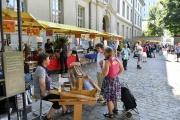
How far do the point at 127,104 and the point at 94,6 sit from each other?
17967 millimetres

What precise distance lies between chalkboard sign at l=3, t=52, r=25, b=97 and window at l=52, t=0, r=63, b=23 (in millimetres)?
12285

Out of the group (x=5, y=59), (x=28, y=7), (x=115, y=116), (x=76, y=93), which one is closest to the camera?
(x=5, y=59)

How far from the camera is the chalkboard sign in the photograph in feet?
8.02

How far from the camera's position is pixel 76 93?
364 centimetres

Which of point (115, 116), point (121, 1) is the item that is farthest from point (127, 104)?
point (121, 1)

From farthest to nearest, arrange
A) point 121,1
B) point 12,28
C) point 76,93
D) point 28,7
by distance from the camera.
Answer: point 121,1 < point 28,7 < point 12,28 < point 76,93

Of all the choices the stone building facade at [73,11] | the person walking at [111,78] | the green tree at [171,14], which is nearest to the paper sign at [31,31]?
the stone building facade at [73,11]

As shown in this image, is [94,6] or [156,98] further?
[94,6]

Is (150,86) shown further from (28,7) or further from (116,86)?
(28,7)

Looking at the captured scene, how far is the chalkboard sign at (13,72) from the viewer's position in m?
2.45

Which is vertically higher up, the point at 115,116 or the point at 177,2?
the point at 177,2

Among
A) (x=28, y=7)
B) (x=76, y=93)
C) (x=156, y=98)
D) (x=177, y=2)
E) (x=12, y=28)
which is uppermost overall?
(x=177, y=2)

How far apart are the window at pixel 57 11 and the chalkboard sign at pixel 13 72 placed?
40.3 feet

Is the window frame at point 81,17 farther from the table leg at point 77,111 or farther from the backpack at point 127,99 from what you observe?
the table leg at point 77,111
